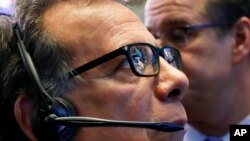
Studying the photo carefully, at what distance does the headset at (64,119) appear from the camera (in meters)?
0.81

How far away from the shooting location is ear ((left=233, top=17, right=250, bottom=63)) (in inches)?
59.9

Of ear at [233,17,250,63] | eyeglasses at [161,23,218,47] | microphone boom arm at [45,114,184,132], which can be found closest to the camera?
microphone boom arm at [45,114,184,132]

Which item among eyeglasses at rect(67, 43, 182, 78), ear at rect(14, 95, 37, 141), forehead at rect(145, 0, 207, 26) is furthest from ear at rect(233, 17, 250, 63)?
ear at rect(14, 95, 37, 141)

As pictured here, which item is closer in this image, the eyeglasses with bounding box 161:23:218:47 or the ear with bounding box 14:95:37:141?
the ear with bounding box 14:95:37:141

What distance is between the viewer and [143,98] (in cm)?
88

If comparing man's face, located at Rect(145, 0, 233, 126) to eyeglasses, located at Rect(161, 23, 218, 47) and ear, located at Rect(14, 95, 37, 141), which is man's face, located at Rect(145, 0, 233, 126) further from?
ear, located at Rect(14, 95, 37, 141)

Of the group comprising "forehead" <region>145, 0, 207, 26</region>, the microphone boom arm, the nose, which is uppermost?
"forehead" <region>145, 0, 207, 26</region>

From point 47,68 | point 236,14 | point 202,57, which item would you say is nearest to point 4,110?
point 47,68

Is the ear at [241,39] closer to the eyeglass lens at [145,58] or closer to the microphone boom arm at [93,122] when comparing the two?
the eyeglass lens at [145,58]

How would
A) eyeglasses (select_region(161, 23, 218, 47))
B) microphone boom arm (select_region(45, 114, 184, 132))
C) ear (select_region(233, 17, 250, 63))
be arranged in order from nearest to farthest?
microphone boom arm (select_region(45, 114, 184, 132))
eyeglasses (select_region(161, 23, 218, 47))
ear (select_region(233, 17, 250, 63))

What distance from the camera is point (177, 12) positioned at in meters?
1.44

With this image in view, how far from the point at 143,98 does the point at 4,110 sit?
1.00 ft

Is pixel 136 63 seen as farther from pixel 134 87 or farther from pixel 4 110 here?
pixel 4 110

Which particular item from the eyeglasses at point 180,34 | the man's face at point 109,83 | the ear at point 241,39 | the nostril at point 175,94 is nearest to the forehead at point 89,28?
the man's face at point 109,83
